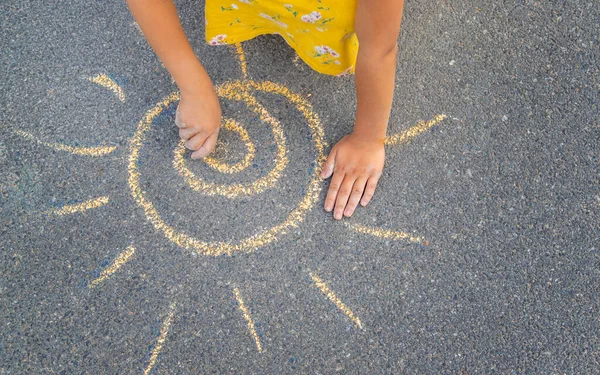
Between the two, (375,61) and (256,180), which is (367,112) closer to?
(375,61)

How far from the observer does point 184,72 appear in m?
1.41

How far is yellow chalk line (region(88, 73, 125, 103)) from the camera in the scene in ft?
5.33

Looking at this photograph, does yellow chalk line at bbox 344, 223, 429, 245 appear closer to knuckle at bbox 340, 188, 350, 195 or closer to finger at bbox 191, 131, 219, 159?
knuckle at bbox 340, 188, 350, 195

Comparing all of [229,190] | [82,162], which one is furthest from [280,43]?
[82,162]

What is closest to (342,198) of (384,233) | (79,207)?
(384,233)

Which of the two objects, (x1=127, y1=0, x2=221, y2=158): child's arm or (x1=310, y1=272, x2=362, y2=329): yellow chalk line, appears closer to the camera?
(x1=127, y1=0, x2=221, y2=158): child's arm

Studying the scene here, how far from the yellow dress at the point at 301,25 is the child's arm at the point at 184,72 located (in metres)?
0.13

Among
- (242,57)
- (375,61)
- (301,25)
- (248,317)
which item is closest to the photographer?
(375,61)

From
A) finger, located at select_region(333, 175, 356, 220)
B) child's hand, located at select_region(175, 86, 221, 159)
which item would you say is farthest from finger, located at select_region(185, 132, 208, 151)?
finger, located at select_region(333, 175, 356, 220)

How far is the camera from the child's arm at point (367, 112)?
3.73 feet

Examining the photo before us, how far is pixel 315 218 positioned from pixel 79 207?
2.58 ft

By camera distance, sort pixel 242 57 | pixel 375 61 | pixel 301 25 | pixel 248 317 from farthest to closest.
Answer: pixel 242 57 → pixel 248 317 → pixel 301 25 → pixel 375 61

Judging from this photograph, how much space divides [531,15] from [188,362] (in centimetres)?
176

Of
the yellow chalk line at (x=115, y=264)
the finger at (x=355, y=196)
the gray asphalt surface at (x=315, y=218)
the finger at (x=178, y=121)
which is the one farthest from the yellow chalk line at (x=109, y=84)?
the finger at (x=355, y=196)
